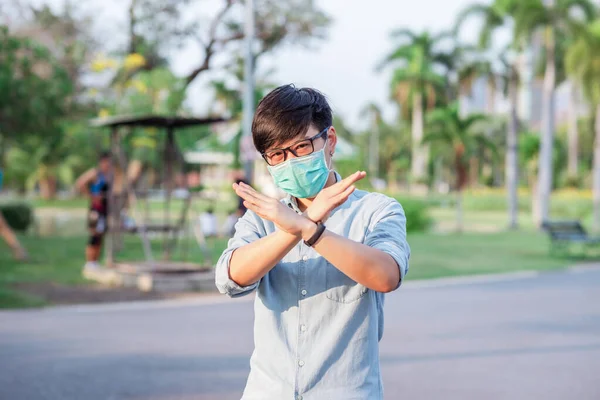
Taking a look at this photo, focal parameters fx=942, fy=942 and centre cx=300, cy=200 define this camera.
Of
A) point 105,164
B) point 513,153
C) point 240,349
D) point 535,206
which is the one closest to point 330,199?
point 240,349

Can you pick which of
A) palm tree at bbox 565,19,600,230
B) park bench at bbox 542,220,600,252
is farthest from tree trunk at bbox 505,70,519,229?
park bench at bbox 542,220,600,252

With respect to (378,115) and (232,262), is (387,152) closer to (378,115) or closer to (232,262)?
(378,115)

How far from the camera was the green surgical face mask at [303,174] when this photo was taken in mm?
2264

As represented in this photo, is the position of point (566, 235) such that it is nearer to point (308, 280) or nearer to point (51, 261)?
point (51, 261)

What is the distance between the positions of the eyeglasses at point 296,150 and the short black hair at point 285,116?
0.06 feet

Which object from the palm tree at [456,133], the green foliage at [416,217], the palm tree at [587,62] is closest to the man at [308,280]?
the green foliage at [416,217]

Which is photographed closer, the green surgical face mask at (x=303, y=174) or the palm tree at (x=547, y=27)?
the green surgical face mask at (x=303, y=174)

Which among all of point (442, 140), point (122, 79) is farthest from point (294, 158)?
point (442, 140)

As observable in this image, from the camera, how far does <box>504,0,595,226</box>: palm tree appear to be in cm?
3172

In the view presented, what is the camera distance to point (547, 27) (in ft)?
108

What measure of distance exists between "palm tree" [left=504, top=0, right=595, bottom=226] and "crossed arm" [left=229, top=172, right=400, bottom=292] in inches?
1184

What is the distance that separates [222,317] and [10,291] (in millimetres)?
3371

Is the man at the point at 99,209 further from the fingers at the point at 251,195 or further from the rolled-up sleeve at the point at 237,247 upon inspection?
the fingers at the point at 251,195

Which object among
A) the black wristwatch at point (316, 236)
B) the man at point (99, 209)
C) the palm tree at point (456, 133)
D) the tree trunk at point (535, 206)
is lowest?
the tree trunk at point (535, 206)
